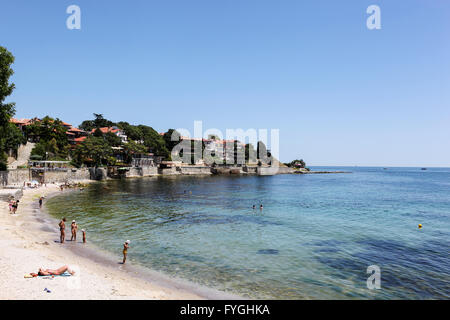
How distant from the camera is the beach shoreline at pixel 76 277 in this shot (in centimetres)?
1352

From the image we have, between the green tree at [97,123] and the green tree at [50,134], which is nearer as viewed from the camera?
the green tree at [50,134]

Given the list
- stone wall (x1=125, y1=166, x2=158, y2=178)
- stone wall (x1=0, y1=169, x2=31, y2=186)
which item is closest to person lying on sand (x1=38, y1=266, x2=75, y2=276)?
stone wall (x1=0, y1=169, x2=31, y2=186)

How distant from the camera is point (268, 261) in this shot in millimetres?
21266

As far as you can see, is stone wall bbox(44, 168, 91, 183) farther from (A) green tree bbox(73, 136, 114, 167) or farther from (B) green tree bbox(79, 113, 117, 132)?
(B) green tree bbox(79, 113, 117, 132)

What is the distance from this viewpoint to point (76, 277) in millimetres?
15562

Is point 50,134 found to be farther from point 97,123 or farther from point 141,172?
point 97,123

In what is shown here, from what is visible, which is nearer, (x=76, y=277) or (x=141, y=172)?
(x=76, y=277)

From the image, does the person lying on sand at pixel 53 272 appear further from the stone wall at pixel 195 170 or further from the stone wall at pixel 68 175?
the stone wall at pixel 195 170

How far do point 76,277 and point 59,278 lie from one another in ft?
2.79

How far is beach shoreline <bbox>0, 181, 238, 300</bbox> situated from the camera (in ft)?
44.4

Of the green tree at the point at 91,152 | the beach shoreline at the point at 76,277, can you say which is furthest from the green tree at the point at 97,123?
the beach shoreline at the point at 76,277

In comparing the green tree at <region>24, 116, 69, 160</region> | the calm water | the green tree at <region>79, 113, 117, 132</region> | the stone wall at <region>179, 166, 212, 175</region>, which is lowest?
the calm water

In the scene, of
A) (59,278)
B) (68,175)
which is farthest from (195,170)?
(59,278)
